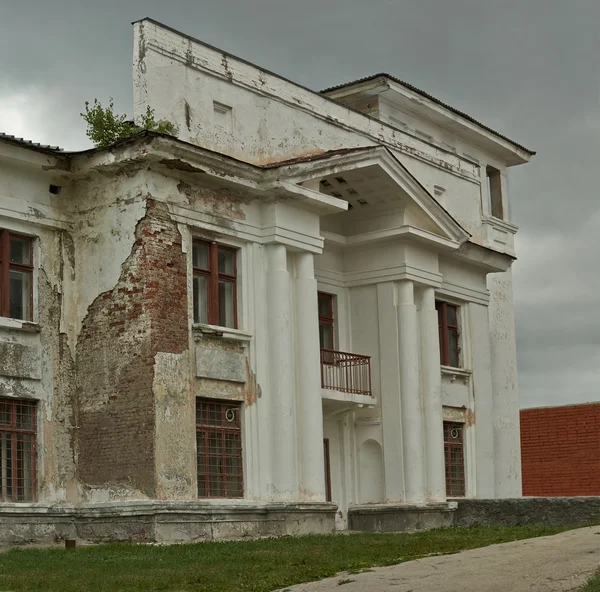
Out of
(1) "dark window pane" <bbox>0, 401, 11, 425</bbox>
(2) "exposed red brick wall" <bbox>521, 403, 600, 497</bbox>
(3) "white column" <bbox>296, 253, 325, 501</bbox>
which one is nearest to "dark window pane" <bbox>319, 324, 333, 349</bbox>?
(3) "white column" <bbox>296, 253, 325, 501</bbox>

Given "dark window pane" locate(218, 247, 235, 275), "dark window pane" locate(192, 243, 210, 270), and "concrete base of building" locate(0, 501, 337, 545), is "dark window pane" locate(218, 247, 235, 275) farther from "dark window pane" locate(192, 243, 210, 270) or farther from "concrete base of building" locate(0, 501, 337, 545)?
"concrete base of building" locate(0, 501, 337, 545)

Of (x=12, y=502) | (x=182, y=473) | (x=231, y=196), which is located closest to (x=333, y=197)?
(x=231, y=196)

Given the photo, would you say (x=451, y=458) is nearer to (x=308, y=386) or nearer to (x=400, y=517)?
(x=400, y=517)

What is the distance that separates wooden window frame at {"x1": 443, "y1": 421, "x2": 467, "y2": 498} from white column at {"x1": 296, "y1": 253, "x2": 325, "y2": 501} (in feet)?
21.5

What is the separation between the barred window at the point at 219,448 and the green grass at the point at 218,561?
243cm

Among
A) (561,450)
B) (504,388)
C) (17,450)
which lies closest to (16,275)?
(17,450)

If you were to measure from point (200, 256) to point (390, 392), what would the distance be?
685 cm

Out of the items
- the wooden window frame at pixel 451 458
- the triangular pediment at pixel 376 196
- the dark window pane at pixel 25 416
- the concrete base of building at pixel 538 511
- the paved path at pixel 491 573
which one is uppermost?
the triangular pediment at pixel 376 196

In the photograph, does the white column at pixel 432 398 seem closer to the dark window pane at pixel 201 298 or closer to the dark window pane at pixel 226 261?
the dark window pane at pixel 226 261

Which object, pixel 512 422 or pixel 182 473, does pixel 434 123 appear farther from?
pixel 182 473

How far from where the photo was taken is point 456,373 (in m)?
31.2

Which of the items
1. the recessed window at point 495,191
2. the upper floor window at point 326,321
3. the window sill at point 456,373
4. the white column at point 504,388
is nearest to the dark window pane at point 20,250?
the upper floor window at point 326,321

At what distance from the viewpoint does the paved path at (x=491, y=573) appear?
13.1 metres

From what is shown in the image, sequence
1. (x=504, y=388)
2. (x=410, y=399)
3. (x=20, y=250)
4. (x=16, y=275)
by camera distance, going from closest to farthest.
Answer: (x=16, y=275) < (x=20, y=250) < (x=410, y=399) < (x=504, y=388)
